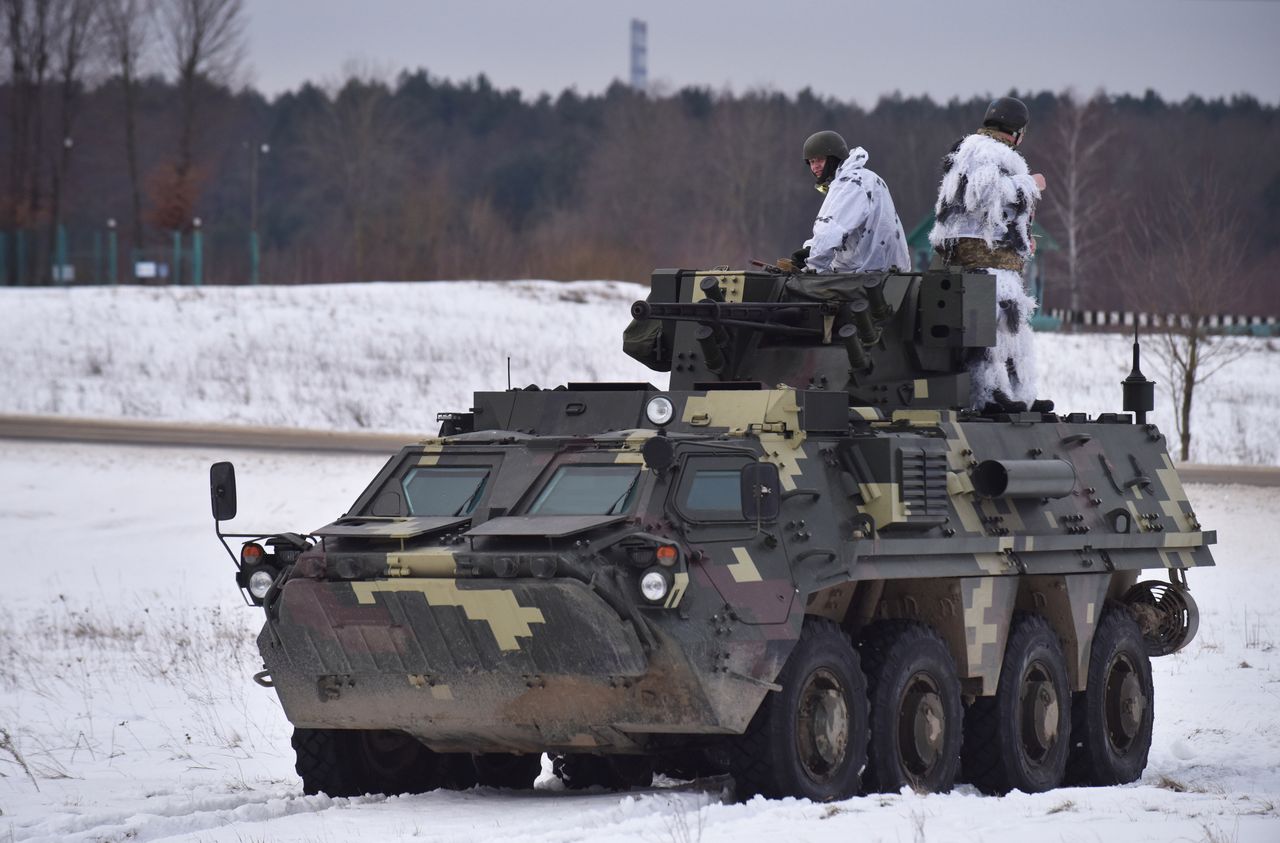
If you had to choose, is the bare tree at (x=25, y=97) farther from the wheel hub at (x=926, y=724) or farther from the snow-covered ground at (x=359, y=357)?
the wheel hub at (x=926, y=724)

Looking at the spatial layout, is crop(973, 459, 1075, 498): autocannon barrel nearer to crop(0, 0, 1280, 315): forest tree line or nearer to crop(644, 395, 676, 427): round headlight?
crop(644, 395, 676, 427): round headlight

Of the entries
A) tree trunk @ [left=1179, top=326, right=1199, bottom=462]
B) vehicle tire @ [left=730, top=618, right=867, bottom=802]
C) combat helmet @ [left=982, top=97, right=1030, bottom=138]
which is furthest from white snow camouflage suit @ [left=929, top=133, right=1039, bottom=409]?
tree trunk @ [left=1179, top=326, right=1199, bottom=462]

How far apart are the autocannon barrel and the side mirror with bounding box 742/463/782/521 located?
222 cm

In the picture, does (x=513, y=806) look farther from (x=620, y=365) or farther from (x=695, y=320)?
(x=620, y=365)

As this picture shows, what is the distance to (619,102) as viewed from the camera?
86.7 metres

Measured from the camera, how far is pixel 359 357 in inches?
1516

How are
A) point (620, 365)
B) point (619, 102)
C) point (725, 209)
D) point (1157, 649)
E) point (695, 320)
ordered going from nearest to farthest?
point (695, 320)
point (1157, 649)
point (620, 365)
point (725, 209)
point (619, 102)

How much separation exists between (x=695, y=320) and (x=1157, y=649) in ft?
14.0

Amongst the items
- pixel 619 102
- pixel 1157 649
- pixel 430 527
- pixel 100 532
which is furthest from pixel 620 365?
pixel 619 102

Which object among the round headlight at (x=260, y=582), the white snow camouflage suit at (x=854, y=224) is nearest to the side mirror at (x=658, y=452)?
the round headlight at (x=260, y=582)

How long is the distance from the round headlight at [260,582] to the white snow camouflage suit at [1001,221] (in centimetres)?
500

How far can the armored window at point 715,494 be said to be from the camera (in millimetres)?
10375

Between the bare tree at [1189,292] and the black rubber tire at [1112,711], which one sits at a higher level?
the bare tree at [1189,292]

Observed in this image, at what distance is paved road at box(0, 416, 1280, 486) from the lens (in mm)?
28875
